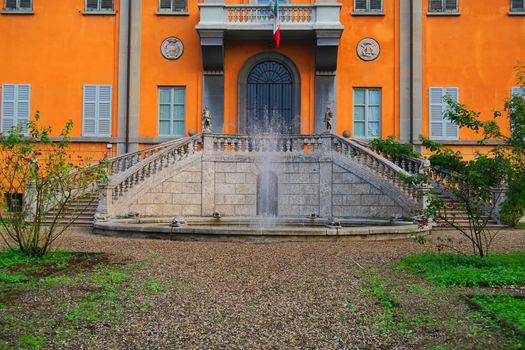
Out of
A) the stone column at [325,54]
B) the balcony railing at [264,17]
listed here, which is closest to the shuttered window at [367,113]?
the stone column at [325,54]

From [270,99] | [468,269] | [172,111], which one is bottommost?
[468,269]

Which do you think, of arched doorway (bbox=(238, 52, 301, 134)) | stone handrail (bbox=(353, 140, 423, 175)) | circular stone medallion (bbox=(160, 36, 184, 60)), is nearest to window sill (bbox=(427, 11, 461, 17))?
arched doorway (bbox=(238, 52, 301, 134))

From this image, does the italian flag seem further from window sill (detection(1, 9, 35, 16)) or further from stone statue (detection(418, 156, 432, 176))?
window sill (detection(1, 9, 35, 16))

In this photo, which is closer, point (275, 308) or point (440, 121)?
point (275, 308)

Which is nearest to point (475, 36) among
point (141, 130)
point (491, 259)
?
point (141, 130)

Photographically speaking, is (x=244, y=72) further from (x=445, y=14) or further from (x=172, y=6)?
(x=445, y=14)

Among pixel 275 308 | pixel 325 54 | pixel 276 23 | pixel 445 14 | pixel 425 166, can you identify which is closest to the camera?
pixel 275 308

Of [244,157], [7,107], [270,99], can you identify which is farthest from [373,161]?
[7,107]

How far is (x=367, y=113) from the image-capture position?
2147 centimetres

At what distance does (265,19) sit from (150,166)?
7.21 meters

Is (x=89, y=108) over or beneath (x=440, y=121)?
over

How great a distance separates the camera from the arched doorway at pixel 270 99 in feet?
70.2

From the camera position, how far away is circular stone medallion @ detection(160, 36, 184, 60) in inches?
844

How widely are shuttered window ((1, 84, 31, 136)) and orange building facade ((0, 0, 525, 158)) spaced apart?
0.13 feet
